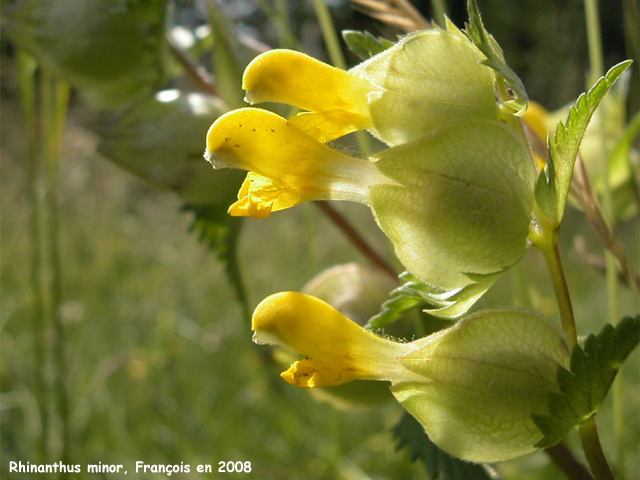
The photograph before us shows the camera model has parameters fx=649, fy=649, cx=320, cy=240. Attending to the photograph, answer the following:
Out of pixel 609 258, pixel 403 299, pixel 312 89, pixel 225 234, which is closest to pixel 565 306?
pixel 403 299

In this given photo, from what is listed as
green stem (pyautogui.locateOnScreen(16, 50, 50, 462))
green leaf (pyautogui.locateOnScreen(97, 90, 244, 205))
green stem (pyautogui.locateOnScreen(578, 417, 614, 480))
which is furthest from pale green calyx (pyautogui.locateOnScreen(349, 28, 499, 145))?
green stem (pyautogui.locateOnScreen(16, 50, 50, 462))

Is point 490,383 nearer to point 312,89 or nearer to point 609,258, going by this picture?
point 312,89

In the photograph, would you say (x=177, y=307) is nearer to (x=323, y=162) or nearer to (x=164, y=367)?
(x=164, y=367)

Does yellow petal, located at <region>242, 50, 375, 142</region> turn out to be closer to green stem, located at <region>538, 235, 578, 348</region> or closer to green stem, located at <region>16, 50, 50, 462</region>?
green stem, located at <region>538, 235, 578, 348</region>

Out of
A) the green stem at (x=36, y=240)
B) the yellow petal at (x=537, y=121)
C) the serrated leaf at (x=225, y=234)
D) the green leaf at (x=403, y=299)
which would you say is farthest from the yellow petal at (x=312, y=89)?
the green stem at (x=36, y=240)

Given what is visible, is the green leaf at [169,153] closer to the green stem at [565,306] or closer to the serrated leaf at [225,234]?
the serrated leaf at [225,234]

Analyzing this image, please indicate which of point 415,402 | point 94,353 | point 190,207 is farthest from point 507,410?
point 94,353

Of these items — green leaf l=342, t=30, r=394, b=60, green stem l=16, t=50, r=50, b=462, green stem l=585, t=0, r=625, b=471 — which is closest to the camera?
green leaf l=342, t=30, r=394, b=60
